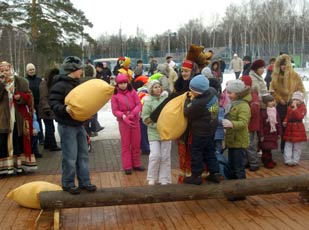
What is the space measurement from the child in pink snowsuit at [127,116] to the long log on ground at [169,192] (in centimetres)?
214

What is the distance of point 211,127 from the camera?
5129mm

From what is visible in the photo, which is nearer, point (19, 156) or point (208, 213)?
point (208, 213)

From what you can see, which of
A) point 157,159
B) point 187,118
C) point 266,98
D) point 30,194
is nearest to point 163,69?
point 266,98

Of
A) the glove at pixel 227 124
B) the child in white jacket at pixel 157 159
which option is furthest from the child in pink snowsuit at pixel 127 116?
the glove at pixel 227 124

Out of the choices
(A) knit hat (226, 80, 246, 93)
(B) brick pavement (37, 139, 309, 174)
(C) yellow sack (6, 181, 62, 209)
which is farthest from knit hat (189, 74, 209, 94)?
(B) brick pavement (37, 139, 309, 174)

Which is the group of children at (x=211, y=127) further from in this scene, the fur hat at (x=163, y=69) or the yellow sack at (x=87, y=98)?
the fur hat at (x=163, y=69)

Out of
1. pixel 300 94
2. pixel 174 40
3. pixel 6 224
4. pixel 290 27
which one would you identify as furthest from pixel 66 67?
pixel 174 40

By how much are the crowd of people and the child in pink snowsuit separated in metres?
0.02

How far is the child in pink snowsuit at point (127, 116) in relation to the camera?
7.07 meters

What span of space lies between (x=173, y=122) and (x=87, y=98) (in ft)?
3.65

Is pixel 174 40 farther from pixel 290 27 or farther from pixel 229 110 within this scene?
pixel 229 110

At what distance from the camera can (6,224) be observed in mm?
4977

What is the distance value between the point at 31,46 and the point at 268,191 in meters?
28.2

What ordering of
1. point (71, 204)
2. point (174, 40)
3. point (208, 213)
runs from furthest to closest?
point (174, 40) → point (208, 213) → point (71, 204)
